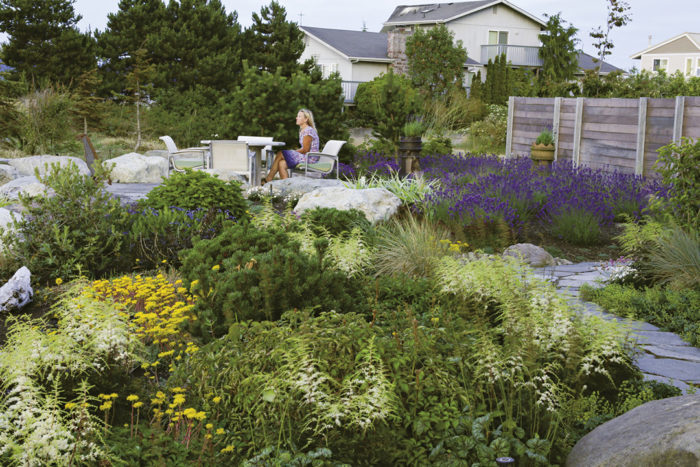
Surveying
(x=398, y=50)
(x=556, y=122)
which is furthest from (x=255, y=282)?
(x=398, y=50)

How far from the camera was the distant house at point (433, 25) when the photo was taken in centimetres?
3281

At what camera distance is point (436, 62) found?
2747 centimetres

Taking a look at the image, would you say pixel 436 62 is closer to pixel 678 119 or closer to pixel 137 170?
pixel 137 170

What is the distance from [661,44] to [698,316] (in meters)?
47.0

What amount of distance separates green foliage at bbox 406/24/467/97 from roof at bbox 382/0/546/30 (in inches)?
263

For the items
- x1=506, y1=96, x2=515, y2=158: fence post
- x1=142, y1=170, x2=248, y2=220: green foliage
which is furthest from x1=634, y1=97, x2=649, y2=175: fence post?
x1=142, y1=170, x2=248, y2=220: green foliage

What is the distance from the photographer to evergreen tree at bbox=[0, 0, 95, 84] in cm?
2048

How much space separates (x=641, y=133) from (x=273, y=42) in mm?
15639

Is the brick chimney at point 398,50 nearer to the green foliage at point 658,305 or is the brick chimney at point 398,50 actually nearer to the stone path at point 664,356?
the green foliage at point 658,305

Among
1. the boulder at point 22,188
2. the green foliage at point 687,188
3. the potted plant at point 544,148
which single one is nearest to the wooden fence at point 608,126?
the potted plant at point 544,148

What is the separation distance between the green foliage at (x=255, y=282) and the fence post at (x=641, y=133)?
8.37 metres

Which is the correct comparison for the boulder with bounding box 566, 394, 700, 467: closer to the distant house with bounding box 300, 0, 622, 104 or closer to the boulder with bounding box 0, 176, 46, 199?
the boulder with bounding box 0, 176, 46, 199

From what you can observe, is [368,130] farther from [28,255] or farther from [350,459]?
[350,459]

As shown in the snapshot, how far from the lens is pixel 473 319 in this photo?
411cm
